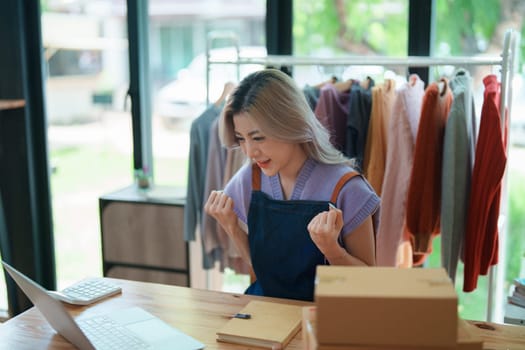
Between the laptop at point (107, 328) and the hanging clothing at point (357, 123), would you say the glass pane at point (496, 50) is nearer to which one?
the hanging clothing at point (357, 123)

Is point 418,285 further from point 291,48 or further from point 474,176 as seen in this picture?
point 291,48

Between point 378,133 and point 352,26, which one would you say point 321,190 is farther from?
point 352,26

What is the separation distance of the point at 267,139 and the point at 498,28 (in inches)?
57.8

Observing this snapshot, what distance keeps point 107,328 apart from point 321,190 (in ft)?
2.32

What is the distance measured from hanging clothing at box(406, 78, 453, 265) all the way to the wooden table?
0.86m

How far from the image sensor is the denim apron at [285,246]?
1.86 m

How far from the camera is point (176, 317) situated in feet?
5.47

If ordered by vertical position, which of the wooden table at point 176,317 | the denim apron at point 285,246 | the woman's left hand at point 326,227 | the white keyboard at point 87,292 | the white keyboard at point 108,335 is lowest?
the wooden table at point 176,317

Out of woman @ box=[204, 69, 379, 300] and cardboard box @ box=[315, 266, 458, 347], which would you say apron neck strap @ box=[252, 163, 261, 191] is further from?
cardboard box @ box=[315, 266, 458, 347]

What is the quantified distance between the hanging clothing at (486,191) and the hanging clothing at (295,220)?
0.64m

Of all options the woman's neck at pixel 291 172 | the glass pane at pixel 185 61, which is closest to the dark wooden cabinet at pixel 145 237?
the glass pane at pixel 185 61

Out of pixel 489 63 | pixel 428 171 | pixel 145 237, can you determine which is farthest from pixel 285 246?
pixel 145 237

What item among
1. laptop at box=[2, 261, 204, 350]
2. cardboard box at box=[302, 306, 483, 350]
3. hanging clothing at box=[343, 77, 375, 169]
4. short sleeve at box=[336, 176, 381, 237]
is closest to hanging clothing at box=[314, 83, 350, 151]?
hanging clothing at box=[343, 77, 375, 169]

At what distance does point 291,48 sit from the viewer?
3133 mm
